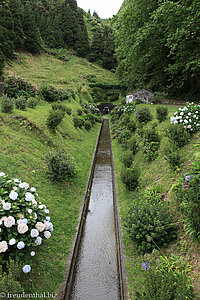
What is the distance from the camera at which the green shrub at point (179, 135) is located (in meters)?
6.69

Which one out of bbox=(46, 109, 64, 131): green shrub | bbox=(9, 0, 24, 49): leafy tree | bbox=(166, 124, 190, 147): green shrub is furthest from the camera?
bbox=(9, 0, 24, 49): leafy tree

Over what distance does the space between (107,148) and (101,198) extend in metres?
8.00

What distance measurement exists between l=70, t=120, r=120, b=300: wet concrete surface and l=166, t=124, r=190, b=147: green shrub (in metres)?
Result: 3.67

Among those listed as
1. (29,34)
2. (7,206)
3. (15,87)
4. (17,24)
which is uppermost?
(17,24)

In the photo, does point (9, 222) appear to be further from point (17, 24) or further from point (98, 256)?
point (17, 24)

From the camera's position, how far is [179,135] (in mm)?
6832

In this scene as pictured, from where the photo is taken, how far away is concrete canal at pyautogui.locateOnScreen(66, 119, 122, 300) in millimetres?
3982

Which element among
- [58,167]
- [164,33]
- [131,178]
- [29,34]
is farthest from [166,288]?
[29,34]

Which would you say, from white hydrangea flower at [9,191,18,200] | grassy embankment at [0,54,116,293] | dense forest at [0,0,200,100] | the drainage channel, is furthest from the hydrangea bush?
dense forest at [0,0,200,100]

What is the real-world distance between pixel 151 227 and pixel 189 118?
4.90 meters

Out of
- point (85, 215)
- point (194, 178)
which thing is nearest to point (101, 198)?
point (85, 215)

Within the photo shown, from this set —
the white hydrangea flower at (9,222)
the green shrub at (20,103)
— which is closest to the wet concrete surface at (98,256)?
the white hydrangea flower at (9,222)

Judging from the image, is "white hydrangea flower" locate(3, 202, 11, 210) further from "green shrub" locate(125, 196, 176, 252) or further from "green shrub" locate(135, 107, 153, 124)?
"green shrub" locate(135, 107, 153, 124)

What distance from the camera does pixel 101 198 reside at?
7.96 meters
